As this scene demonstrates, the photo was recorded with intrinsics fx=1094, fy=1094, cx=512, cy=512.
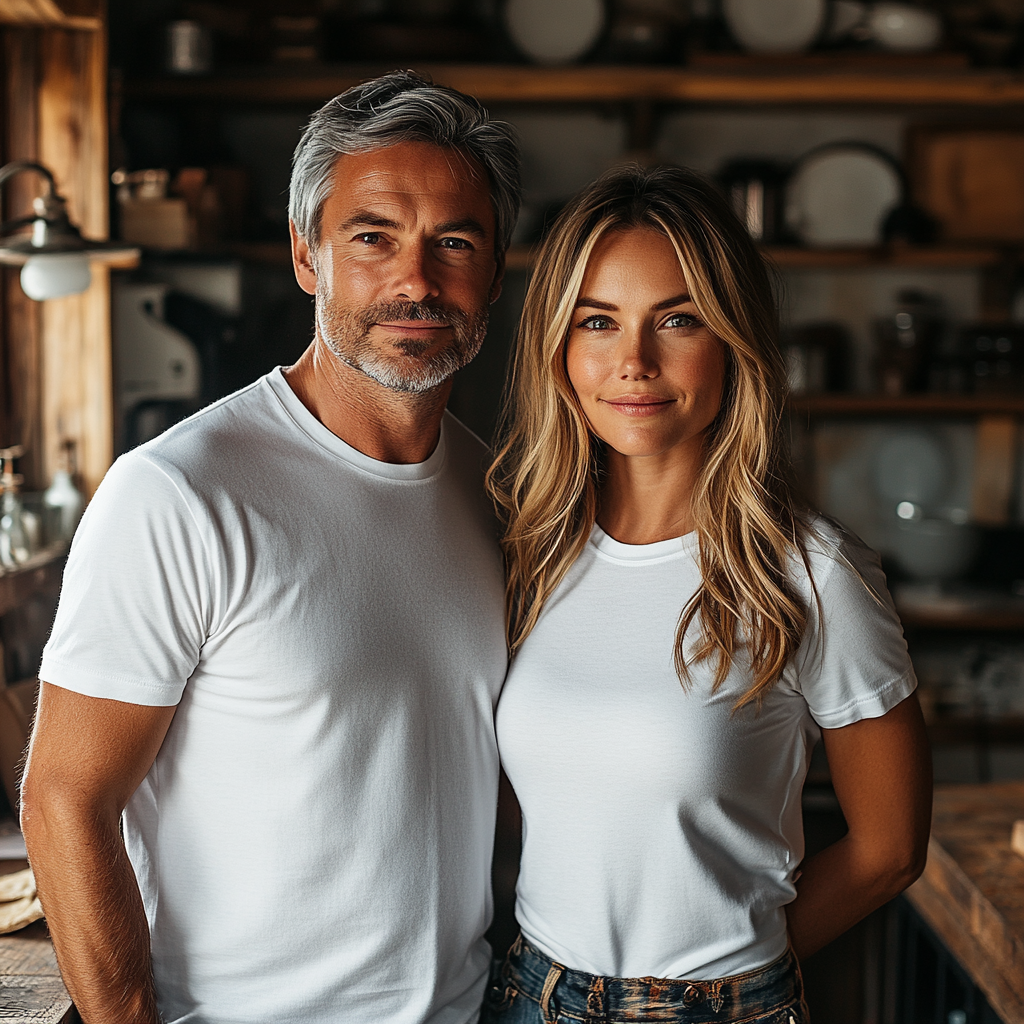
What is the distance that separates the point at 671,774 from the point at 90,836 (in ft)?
2.14

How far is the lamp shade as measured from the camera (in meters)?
2.23

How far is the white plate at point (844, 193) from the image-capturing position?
3596 millimetres

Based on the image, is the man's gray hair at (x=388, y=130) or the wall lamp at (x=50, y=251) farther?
the wall lamp at (x=50, y=251)

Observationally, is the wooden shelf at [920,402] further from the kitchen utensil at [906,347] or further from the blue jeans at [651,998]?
the blue jeans at [651,998]

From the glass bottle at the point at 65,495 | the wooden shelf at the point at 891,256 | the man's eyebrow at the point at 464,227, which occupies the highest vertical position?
the wooden shelf at the point at 891,256

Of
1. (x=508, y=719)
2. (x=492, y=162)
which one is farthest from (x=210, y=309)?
(x=508, y=719)

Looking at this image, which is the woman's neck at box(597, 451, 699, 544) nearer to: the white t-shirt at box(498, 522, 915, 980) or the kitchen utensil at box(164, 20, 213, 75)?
the white t-shirt at box(498, 522, 915, 980)

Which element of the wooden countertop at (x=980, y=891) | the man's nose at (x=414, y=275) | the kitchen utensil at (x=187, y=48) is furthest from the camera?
the kitchen utensil at (x=187, y=48)

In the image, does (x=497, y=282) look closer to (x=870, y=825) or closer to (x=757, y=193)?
(x=870, y=825)

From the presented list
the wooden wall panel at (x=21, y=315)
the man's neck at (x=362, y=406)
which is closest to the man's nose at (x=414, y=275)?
the man's neck at (x=362, y=406)

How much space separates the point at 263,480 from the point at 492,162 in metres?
0.53

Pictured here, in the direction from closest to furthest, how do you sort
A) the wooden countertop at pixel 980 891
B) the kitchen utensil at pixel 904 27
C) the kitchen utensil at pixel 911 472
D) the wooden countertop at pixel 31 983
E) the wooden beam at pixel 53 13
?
1. the wooden countertop at pixel 31 983
2. the wooden countertop at pixel 980 891
3. the wooden beam at pixel 53 13
4. the kitchen utensil at pixel 904 27
5. the kitchen utensil at pixel 911 472

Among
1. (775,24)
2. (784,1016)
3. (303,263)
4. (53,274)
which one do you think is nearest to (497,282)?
(303,263)

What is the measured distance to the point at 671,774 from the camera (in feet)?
4.25
